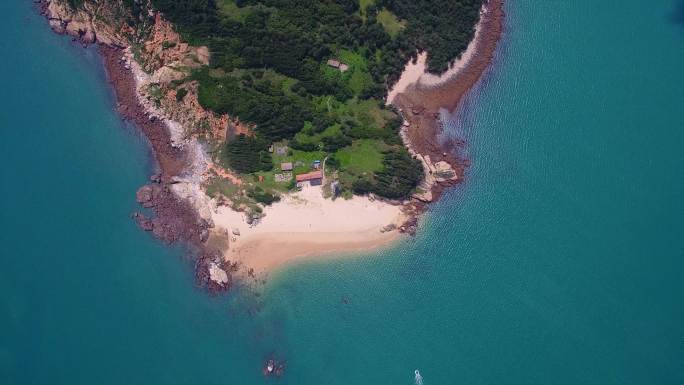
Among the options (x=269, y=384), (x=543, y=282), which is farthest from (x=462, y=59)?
(x=269, y=384)

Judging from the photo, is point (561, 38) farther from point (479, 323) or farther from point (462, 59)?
point (479, 323)

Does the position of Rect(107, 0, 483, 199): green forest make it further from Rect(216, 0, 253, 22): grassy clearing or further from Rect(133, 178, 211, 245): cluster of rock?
Rect(133, 178, 211, 245): cluster of rock

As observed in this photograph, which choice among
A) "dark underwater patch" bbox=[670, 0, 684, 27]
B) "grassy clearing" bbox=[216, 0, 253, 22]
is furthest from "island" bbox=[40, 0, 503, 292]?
"dark underwater patch" bbox=[670, 0, 684, 27]

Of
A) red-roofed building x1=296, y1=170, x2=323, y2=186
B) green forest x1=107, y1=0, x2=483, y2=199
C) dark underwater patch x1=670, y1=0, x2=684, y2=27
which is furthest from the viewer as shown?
dark underwater patch x1=670, y1=0, x2=684, y2=27

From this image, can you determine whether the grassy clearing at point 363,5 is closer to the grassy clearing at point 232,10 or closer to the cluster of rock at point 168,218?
the grassy clearing at point 232,10

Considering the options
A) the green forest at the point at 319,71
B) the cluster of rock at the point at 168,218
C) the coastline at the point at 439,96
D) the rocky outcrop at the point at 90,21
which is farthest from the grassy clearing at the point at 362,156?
the rocky outcrop at the point at 90,21

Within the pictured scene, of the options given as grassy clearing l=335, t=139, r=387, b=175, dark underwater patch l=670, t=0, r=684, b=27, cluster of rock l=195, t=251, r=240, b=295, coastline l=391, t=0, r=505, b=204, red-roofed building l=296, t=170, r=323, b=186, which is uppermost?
dark underwater patch l=670, t=0, r=684, b=27
